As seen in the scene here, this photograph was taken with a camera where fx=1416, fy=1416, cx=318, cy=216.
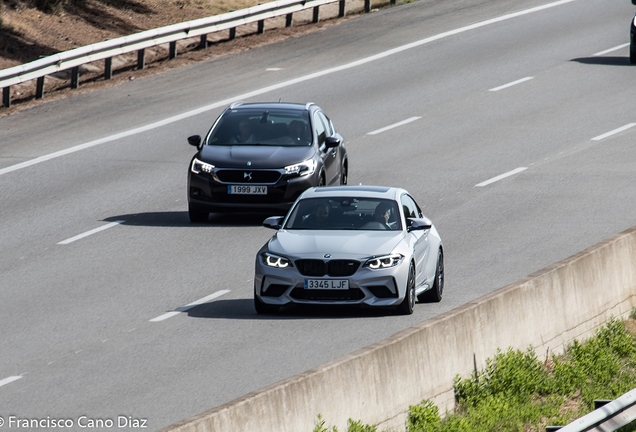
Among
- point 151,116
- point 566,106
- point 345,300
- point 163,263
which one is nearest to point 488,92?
point 566,106

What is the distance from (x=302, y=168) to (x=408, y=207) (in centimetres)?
438

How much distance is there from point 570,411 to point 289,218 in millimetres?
4453

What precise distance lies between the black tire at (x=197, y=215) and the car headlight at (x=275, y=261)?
234 inches

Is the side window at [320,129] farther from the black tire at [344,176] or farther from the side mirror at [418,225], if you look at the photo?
the side mirror at [418,225]

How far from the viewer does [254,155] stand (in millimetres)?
21047

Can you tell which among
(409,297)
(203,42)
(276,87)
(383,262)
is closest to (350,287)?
(383,262)

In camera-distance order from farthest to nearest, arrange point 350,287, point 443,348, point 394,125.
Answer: point 394,125 → point 350,287 → point 443,348

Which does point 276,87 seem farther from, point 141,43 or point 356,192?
point 356,192

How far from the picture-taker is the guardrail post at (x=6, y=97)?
2958cm

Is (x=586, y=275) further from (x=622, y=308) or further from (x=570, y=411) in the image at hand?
(x=570, y=411)

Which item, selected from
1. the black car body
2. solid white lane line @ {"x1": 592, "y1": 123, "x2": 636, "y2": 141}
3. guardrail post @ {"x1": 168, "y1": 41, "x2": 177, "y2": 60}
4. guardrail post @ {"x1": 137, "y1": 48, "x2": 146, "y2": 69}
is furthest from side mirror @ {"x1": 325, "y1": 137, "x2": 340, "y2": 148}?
guardrail post @ {"x1": 168, "y1": 41, "x2": 177, "y2": 60}

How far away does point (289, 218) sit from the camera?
16.3 m

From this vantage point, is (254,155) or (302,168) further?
(254,155)

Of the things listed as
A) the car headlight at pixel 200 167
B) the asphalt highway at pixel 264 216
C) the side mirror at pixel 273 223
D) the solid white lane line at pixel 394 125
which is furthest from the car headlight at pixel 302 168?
the solid white lane line at pixel 394 125
